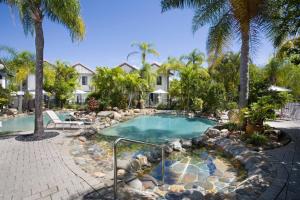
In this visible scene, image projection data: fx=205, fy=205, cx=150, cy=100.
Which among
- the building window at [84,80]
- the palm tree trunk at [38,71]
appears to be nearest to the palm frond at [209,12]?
the palm tree trunk at [38,71]

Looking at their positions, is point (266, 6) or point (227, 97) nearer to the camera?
point (266, 6)

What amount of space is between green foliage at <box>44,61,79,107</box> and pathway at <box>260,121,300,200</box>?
2484 centimetres

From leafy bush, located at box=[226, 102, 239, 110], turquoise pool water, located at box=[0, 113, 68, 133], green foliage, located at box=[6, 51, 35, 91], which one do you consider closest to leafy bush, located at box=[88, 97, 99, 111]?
turquoise pool water, located at box=[0, 113, 68, 133]

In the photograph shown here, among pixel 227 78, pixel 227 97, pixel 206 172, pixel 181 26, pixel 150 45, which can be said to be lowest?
pixel 206 172

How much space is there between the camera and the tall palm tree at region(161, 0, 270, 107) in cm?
920

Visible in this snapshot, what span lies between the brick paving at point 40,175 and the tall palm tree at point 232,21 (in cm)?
810

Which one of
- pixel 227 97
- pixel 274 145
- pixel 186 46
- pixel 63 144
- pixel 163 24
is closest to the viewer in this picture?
pixel 274 145

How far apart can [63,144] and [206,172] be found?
5628 mm

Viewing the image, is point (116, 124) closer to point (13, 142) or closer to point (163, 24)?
point (13, 142)

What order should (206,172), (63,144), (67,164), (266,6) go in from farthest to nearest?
(266,6) < (63,144) < (206,172) < (67,164)

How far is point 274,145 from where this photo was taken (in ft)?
25.0

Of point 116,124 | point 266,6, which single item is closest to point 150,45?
point 116,124

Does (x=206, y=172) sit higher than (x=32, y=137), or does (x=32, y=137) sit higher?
(x=32, y=137)

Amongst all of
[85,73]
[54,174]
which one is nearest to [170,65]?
[85,73]
